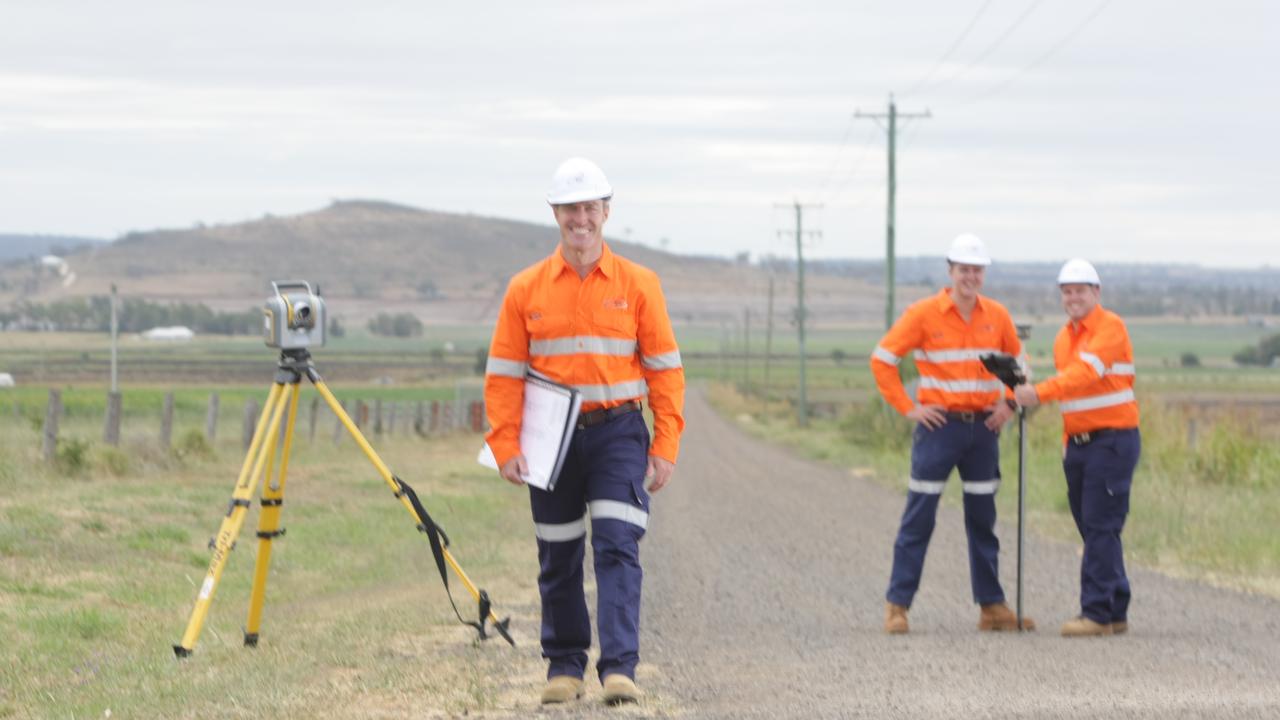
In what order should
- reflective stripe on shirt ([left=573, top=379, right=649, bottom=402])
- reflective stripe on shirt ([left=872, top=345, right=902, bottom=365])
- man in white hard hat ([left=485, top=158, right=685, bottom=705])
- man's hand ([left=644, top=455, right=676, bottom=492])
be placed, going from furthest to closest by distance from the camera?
reflective stripe on shirt ([left=872, top=345, right=902, bottom=365]), man's hand ([left=644, top=455, right=676, bottom=492]), reflective stripe on shirt ([left=573, top=379, right=649, bottom=402]), man in white hard hat ([left=485, top=158, right=685, bottom=705])

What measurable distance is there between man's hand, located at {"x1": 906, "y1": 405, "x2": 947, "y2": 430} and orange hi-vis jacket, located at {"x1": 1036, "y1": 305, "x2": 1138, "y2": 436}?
23.8 inches

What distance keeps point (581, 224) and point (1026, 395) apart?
148 inches

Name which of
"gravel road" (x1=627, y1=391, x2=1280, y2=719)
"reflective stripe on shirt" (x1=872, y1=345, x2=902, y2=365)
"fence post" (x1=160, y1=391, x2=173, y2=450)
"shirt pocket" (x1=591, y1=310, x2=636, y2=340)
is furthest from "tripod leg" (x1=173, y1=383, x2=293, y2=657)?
"fence post" (x1=160, y1=391, x2=173, y2=450)

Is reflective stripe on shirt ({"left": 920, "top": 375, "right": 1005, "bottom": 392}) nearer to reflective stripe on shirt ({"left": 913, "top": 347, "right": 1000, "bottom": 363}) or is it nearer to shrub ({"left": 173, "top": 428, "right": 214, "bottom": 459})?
reflective stripe on shirt ({"left": 913, "top": 347, "right": 1000, "bottom": 363})

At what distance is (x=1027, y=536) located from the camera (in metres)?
17.2

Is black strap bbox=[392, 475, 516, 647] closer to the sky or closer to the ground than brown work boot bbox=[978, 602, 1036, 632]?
closer to the sky

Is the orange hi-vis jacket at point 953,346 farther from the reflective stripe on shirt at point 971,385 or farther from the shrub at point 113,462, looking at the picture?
the shrub at point 113,462

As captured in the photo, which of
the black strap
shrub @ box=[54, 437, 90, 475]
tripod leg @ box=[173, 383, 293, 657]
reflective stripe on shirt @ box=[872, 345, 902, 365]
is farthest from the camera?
shrub @ box=[54, 437, 90, 475]

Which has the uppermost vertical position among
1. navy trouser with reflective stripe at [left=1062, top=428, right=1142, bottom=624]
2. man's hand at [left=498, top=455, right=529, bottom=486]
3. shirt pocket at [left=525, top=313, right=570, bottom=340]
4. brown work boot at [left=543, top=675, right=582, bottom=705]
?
shirt pocket at [left=525, top=313, right=570, bottom=340]

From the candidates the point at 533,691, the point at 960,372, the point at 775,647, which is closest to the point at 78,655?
the point at 533,691

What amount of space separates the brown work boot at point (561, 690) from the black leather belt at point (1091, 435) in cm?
427

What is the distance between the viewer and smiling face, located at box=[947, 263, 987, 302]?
10594mm

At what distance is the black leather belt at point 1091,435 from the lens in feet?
35.2

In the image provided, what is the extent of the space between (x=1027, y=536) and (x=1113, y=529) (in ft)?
21.9
